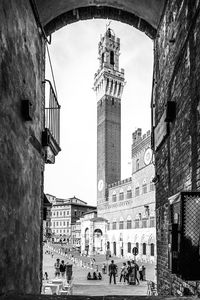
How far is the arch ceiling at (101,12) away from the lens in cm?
852

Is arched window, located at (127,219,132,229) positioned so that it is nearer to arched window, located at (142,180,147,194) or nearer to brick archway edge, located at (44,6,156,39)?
arched window, located at (142,180,147,194)

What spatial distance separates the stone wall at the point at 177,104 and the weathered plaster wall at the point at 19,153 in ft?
9.15

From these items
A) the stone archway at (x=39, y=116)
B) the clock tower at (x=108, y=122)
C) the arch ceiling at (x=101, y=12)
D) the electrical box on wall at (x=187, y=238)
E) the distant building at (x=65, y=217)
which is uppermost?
the clock tower at (x=108, y=122)

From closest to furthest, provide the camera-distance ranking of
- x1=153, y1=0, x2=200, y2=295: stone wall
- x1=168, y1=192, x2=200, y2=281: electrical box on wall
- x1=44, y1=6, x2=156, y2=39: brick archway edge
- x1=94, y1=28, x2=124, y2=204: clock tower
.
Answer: x1=168, y1=192, x2=200, y2=281: electrical box on wall
x1=153, y1=0, x2=200, y2=295: stone wall
x1=44, y1=6, x2=156, y2=39: brick archway edge
x1=94, y1=28, x2=124, y2=204: clock tower

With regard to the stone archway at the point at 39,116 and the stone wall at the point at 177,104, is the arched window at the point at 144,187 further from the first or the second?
the stone wall at the point at 177,104

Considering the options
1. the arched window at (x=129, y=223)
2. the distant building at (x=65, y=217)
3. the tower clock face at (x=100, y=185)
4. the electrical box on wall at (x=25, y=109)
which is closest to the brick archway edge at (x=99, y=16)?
the electrical box on wall at (x=25, y=109)

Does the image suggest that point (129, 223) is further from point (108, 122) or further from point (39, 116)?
point (39, 116)

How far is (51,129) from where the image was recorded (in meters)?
9.55

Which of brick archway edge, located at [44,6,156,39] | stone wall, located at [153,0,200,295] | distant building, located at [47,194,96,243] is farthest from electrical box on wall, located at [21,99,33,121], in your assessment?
distant building, located at [47,194,96,243]

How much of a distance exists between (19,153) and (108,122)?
51708 millimetres

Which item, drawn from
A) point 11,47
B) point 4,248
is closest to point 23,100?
point 11,47

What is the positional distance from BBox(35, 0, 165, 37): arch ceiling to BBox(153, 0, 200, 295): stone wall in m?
0.53

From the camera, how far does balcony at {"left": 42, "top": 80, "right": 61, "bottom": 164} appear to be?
8805mm

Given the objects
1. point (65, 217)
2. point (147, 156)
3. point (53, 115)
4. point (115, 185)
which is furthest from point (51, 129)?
point (65, 217)
